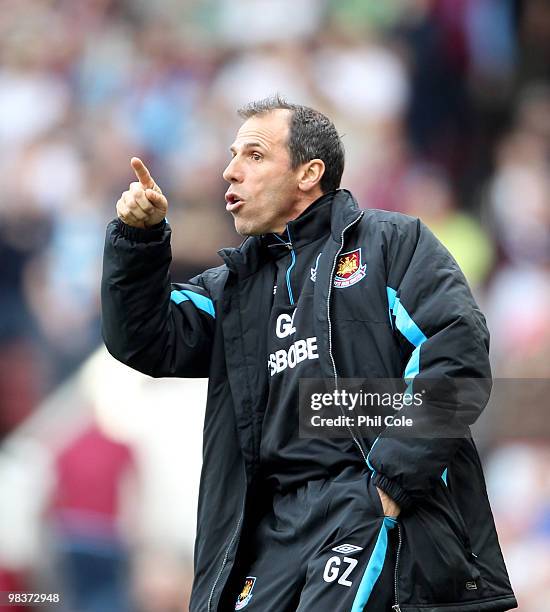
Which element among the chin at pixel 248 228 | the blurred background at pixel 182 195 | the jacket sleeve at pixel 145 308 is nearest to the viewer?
the jacket sleeve at pixel 145 308

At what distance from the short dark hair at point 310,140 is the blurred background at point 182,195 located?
2.77 metres

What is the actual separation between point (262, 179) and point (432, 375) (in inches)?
38.9

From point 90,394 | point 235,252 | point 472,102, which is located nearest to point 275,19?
point 472,102

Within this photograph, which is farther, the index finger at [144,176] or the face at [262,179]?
the face at [262,179]

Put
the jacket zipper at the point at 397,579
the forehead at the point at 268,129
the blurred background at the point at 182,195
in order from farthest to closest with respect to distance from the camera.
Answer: the blurred background at the point at 182,195
the forehead at the point at 268,129
the jacket zipper at the point at 397,579

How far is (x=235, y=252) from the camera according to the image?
400 centimetres

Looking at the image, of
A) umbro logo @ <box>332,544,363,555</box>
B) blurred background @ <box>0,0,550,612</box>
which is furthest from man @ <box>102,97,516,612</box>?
blurred background @ <box>0,0,550,612</box>

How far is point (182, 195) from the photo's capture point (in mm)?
7879

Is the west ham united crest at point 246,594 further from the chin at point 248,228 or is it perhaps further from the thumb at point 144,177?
the thumb at point 144,177

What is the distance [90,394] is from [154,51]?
277 cm

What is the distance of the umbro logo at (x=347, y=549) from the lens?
3393 mm

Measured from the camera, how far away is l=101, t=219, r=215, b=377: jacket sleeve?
12.4ft

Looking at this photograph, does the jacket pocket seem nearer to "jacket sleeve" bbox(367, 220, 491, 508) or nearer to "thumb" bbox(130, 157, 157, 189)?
"jacket sleeve" bbox(367, 220, 491, 508)

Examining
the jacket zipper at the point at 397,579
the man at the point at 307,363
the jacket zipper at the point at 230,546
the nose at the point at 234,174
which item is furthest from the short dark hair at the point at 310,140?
the jacket zipper at the point at 397,579
